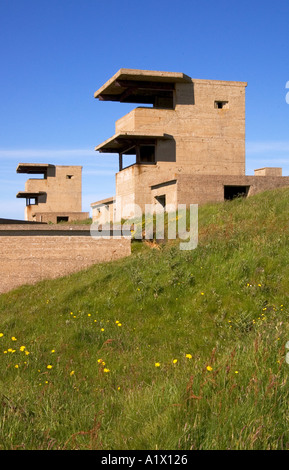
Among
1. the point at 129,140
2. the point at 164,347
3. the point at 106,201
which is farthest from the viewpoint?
the point at 106,201

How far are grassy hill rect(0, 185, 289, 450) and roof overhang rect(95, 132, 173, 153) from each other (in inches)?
339

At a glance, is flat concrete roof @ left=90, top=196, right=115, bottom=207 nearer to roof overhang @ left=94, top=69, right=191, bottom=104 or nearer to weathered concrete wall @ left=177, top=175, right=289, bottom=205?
roof overhang @ left=94, top=69, right=191, bottom=104

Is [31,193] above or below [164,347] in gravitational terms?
above

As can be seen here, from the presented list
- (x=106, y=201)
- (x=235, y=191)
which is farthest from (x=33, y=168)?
(x=235, y=191)

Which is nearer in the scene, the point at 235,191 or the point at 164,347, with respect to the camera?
the point at 164,347

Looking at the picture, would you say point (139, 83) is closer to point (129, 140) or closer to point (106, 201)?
point (129, 140)

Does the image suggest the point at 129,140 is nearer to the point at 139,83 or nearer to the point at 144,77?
the point at 139,83

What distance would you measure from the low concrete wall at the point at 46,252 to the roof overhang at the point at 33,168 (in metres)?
26.6

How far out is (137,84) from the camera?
99.6 feet

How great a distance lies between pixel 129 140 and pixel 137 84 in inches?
135

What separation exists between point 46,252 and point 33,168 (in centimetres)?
2939

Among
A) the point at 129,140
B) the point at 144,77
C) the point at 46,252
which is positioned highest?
the point at 144,77

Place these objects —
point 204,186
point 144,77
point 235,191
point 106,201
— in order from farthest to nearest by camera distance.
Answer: point 106,201 < point 144,77 < point 235,191 < point 204,186
